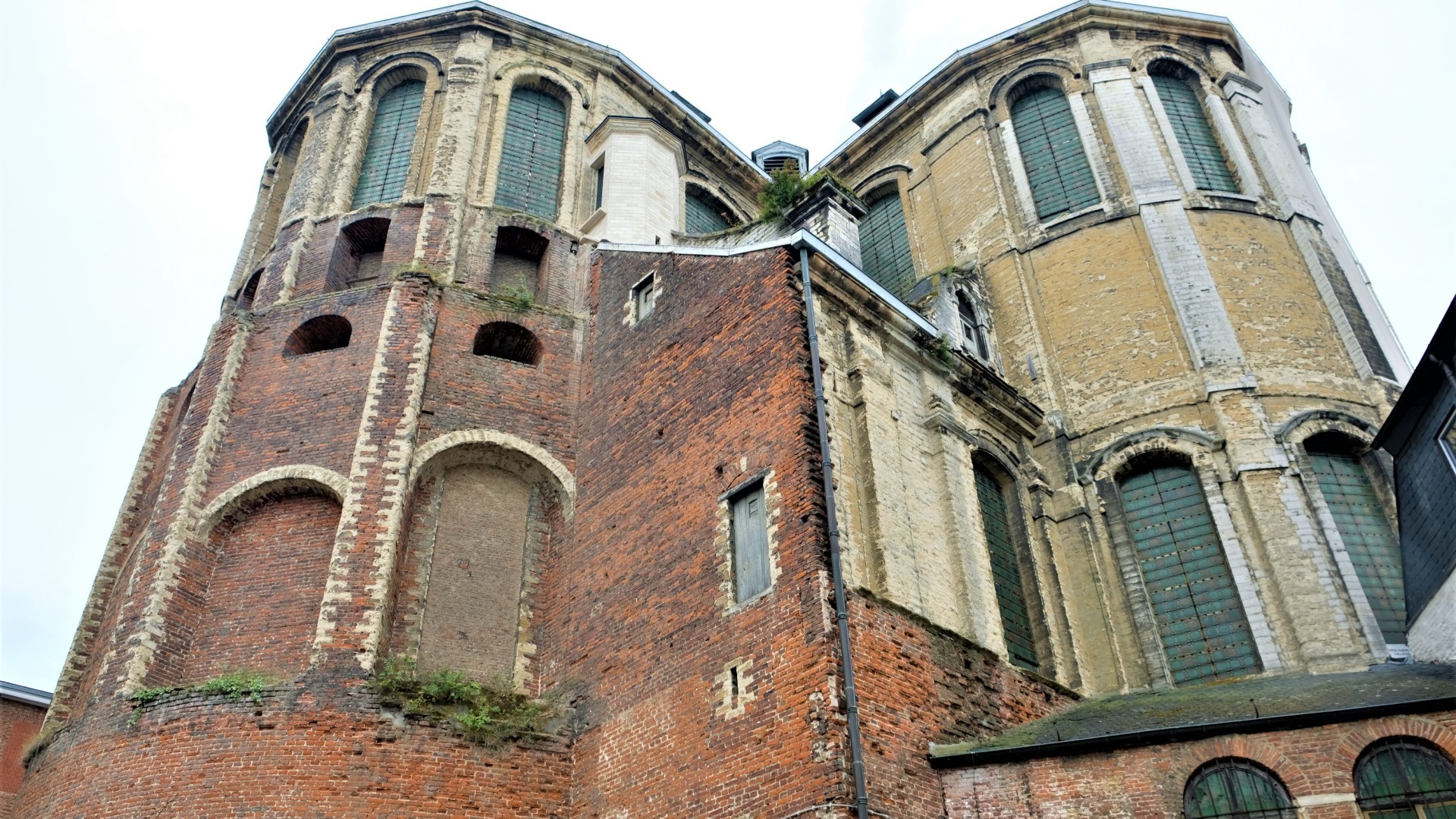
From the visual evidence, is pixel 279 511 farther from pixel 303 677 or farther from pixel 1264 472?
pixel 1264 472

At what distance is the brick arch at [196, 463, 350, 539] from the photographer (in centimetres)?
1416

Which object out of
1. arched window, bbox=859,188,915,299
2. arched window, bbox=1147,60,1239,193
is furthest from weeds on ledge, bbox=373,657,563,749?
arched window, bbox=1147,60,1239,193

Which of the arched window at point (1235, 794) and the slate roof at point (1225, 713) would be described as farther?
the slate roof at point (1225, 713)

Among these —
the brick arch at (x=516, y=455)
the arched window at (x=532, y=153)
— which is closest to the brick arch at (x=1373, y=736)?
the brick arch at (x=516, y=455)

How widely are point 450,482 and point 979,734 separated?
779 centimetres

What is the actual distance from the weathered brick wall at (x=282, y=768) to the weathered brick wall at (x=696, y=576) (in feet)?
3.33

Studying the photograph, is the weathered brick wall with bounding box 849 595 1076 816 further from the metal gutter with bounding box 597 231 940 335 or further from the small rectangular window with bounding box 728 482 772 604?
the metal gutter with bounding box 597 231 940 335

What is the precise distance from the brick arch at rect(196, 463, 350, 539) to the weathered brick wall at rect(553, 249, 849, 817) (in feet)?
10.1

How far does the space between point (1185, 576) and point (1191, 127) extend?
944cm

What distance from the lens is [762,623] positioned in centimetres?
1084

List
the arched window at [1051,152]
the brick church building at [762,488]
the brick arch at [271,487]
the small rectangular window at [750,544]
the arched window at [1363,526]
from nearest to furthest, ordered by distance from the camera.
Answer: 1. the brick church building at [762,488]
2. the small rectangular window at [750,544]
3. the arched window at [1363,526]
4. the brick arch at [271,487]
5. the arched window at [1051,152]

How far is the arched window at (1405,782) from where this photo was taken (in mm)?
9305

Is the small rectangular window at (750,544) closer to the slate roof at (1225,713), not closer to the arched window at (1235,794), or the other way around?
the slate roof at (1225,713)

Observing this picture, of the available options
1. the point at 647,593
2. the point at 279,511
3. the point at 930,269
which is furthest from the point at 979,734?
the point at 930,269
